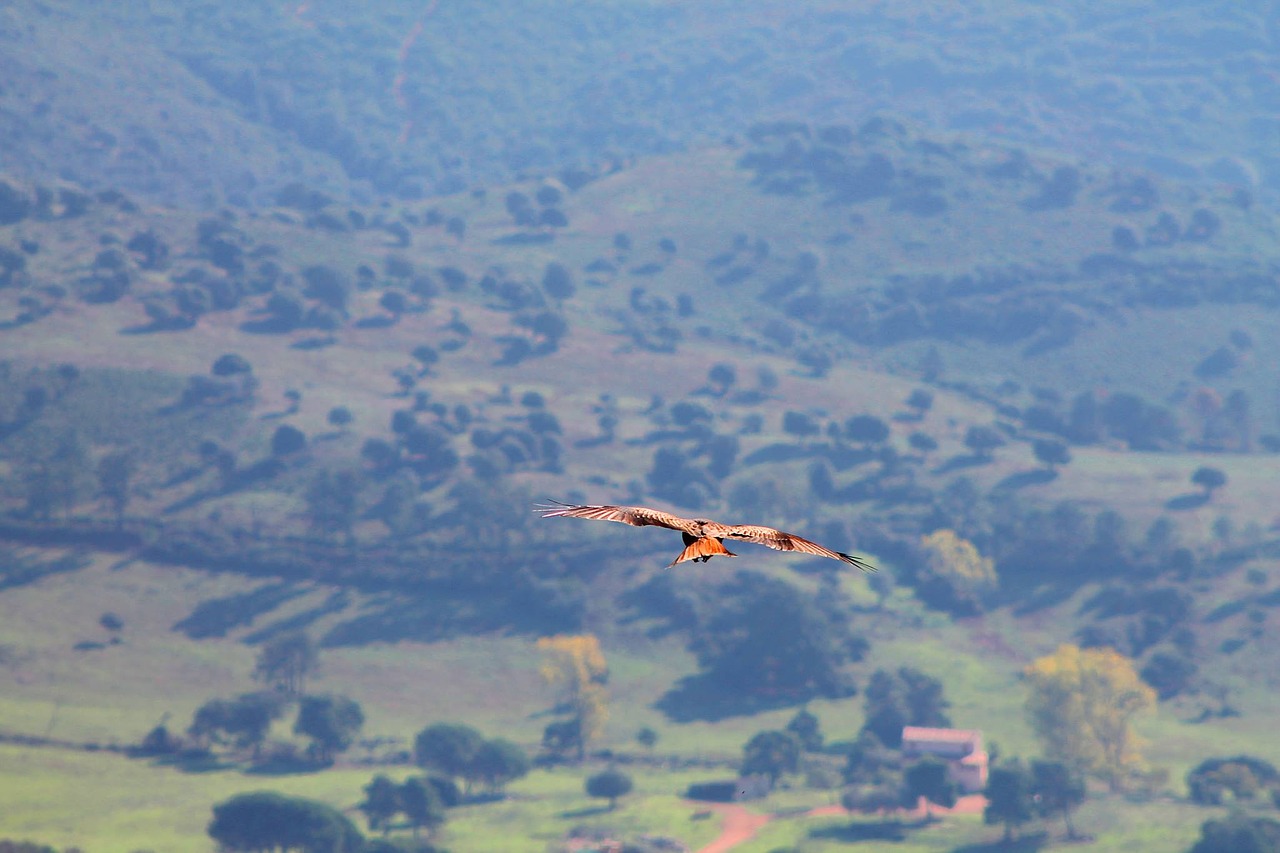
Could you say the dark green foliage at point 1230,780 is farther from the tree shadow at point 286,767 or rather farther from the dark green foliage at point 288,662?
the dark green foliage at point 288,662

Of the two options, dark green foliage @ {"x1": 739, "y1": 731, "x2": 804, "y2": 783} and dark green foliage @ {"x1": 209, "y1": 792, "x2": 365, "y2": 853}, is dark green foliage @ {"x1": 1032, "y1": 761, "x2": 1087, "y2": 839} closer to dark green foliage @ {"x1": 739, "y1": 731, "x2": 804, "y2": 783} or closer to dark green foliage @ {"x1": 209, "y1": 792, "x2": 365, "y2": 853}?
dark green foliage @ {"x1": 739, "y1": 731, "x2": 804, "y2": 783}

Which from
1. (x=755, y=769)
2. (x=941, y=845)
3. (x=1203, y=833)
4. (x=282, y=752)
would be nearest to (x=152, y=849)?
(x=282, y=752)

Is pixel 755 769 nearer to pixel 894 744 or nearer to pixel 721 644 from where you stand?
pixel 894 744

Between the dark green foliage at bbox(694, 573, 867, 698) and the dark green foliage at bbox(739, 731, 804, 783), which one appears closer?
the dark green foliage at bbox(739, 731, 804, 783)

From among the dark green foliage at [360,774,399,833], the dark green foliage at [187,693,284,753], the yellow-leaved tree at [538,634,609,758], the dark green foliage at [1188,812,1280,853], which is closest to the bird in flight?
the dark green foliage at [1188,812,1280,853]

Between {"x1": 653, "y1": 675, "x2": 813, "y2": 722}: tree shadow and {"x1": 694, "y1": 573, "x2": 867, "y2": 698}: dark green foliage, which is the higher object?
{"x1": 694, "y1": 573, "x2": 867, "y2": 698}: dark green foliage

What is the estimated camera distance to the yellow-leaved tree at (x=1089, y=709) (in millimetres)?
162625

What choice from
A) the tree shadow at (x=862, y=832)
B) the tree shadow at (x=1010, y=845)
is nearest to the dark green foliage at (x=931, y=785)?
the tree shadow at (x=862, y=832)

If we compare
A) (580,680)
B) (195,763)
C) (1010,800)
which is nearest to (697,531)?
(1010,800)

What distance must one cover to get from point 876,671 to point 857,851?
174 ft

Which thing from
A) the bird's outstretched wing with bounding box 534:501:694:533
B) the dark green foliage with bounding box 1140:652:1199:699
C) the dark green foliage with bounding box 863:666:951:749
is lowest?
the bird's outstretched wing with bounding box 534:501:694:533

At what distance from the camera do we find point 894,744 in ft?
558

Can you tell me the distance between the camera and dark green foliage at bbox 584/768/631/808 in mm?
148750

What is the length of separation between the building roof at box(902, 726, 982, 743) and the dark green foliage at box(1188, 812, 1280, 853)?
96.1 ft
